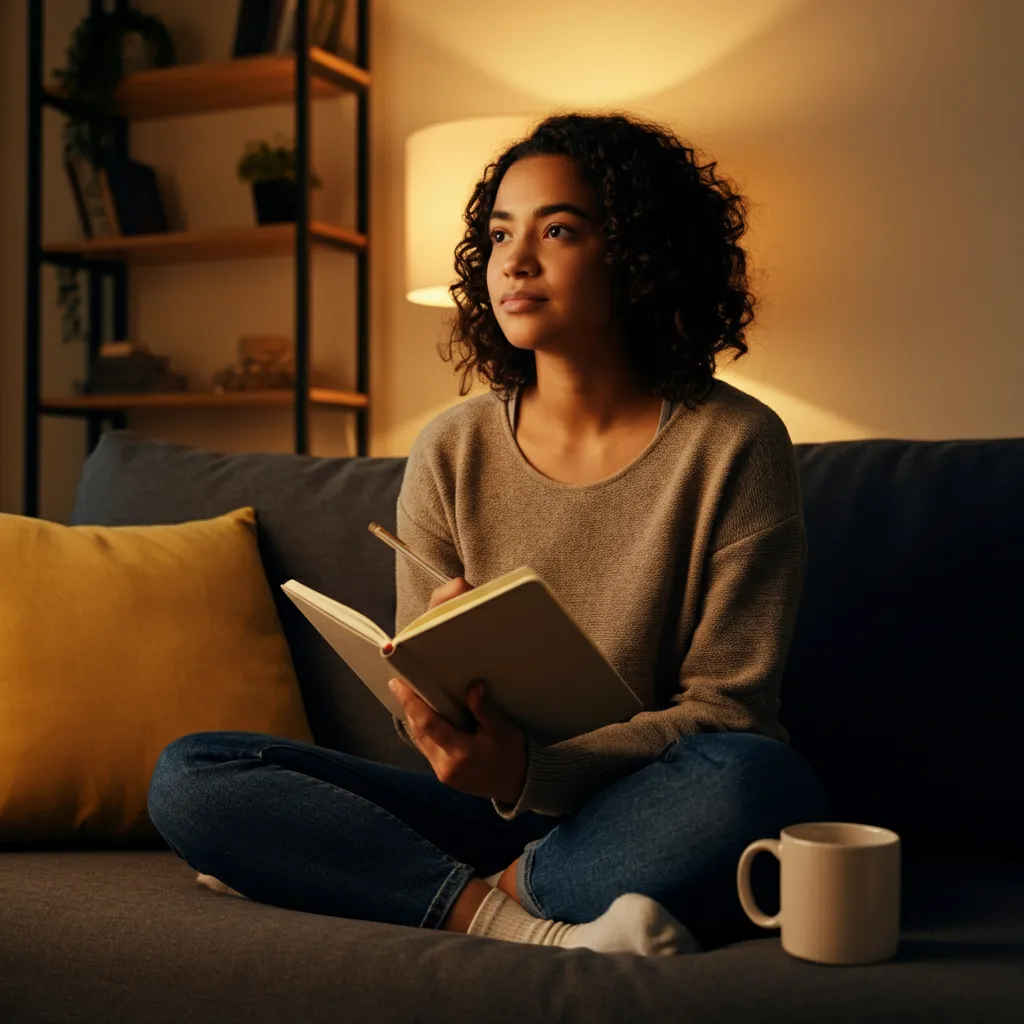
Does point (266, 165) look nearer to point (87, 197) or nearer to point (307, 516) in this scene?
point (87, 197)

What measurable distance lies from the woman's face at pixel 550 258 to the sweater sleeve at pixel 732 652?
0.24m

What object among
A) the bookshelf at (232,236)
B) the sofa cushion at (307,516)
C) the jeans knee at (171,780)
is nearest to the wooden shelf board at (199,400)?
the bookshelf at (232,236)

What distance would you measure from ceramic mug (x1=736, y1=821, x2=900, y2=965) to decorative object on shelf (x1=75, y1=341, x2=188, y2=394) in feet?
8.26

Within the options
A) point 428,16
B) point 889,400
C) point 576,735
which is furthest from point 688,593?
point 428,16

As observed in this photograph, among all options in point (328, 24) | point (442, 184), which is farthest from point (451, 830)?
point (328, 24)

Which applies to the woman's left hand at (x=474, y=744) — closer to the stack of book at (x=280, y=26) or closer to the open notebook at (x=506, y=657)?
the open notebook at (x=506, y=657)

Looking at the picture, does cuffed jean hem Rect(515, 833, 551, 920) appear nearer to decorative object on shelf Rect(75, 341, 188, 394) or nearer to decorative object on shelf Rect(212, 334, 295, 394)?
decorative object on shelf Rect(212, 334, 295, 394)

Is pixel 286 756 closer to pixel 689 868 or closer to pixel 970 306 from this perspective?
pixel 689 868

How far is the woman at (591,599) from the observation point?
3.91ft

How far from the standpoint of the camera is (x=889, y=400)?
2887mm

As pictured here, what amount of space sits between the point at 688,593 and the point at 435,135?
1727 millimetres

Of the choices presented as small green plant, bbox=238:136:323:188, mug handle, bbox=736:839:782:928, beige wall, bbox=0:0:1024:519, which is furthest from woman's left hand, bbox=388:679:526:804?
small green plant, bbox=238:136:323:188

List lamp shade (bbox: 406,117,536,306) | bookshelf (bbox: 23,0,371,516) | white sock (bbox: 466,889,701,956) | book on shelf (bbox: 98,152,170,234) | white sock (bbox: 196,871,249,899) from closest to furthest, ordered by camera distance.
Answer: white sock (bbox: 466,889,701,956), white sock (bbox: 196,871,249,899), lamp shade (bbox: 406,117,536,306), bookshelf (bbox: 23,0,371,516), book on shelf (bbox: 98,152,170,234)

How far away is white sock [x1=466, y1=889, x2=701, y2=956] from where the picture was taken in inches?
43.4
